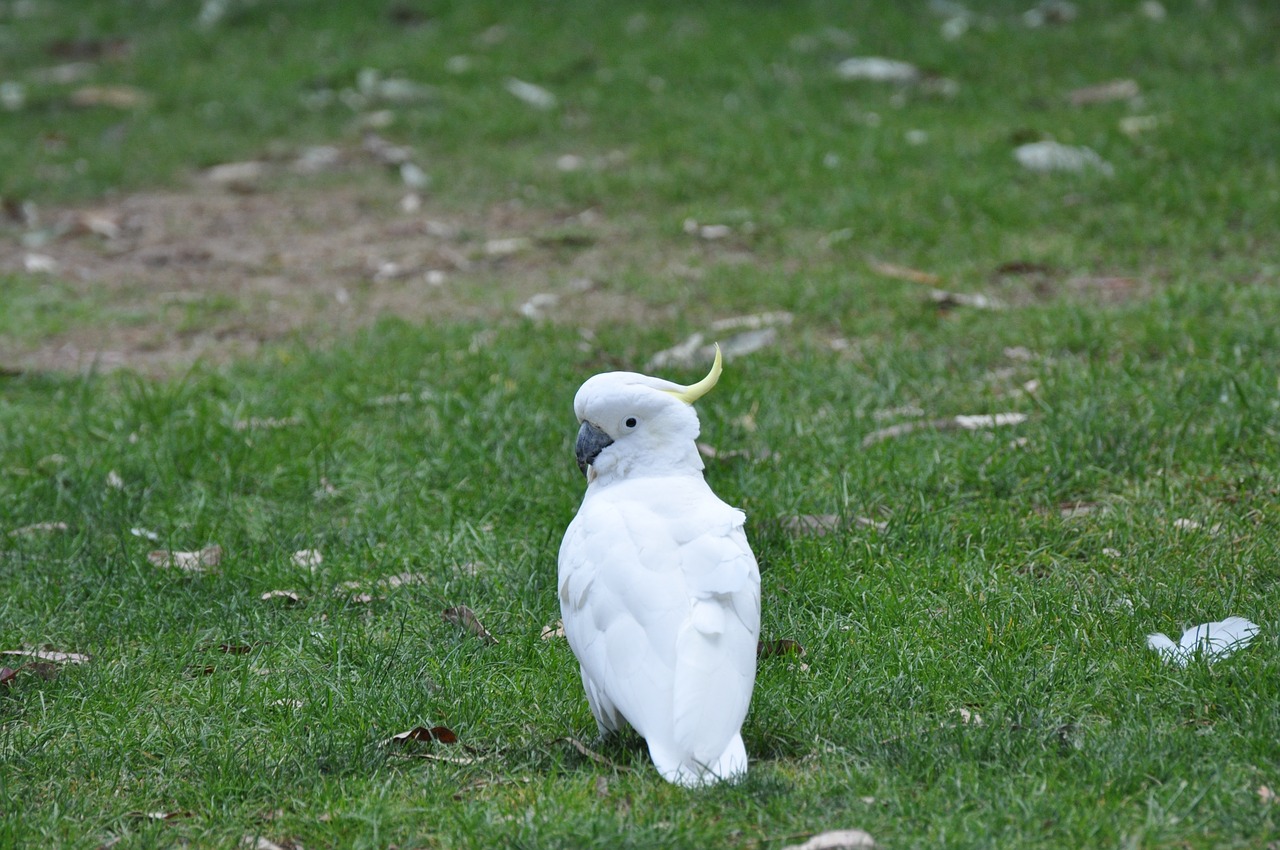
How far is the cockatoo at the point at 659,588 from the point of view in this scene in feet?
7.38

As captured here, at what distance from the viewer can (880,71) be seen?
7461 mm

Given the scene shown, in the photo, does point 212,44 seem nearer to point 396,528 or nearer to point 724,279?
point 724,279

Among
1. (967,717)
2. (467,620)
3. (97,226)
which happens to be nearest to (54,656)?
(467,620)

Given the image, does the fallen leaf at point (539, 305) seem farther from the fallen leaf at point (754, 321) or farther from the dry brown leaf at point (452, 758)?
the dry brown leaf at point (452, 758)

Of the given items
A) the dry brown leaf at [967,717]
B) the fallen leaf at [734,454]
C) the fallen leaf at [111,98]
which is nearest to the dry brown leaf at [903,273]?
the fallen leaf at [734,454]

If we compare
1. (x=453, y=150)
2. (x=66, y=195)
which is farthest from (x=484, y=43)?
(x=66, y=195)

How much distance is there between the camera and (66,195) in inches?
271

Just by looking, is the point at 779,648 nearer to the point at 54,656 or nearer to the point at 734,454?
the point at 734,454

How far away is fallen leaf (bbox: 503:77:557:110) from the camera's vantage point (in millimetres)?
7664

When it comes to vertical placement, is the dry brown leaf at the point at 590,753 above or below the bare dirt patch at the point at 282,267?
above

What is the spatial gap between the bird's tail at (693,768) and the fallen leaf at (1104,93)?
5620 millimetres

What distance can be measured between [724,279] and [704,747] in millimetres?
3246

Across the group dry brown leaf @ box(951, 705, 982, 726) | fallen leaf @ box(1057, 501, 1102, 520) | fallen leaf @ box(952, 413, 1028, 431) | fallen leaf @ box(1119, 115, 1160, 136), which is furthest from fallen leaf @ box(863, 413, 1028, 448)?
fallen leaf @ box(1119, 115, 1160, 136)

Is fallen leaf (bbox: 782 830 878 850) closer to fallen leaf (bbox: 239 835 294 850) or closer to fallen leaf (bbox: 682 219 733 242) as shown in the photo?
fallen leaf (bbox: 239 835 294 850)
